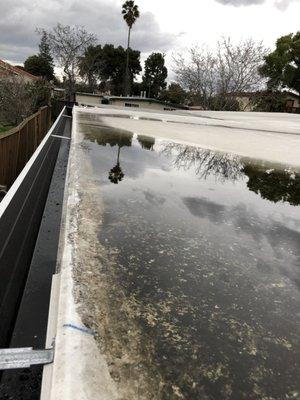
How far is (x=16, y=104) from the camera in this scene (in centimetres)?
2172

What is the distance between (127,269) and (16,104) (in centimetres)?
2222

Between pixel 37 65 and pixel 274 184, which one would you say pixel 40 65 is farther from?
pixel 274 184

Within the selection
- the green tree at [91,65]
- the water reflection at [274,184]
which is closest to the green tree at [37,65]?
the green tree at [91,65]

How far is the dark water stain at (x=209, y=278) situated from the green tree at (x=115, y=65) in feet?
196

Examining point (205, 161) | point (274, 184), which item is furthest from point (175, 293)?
point (205, 161)

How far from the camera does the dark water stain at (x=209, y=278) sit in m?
1.11

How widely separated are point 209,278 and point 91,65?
189 feet

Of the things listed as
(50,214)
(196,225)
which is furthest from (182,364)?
(50,214)

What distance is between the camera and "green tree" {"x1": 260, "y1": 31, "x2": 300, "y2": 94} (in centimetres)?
3934

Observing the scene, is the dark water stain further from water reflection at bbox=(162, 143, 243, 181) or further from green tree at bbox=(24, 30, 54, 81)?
green tree at bbox=(24, 30, 54, 81)

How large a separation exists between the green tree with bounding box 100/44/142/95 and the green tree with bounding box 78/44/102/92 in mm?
1050

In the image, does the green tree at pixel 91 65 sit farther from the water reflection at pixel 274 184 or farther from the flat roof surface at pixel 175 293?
the flat roof surface at pixel 175 293

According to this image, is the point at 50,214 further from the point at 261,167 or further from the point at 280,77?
the point at 280,77

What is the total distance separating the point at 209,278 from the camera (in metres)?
1.65
